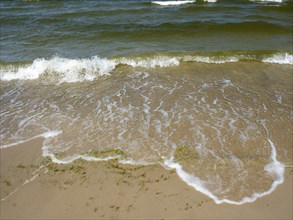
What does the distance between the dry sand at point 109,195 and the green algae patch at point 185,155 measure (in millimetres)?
377

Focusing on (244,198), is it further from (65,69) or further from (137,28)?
(137,28)

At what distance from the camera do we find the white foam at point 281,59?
10.2m

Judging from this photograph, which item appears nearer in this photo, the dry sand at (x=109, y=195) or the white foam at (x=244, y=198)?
the dry sand at (x=109, y=195)

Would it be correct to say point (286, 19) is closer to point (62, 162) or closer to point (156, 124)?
point (156, 124)

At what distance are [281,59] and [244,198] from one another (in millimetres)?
7420

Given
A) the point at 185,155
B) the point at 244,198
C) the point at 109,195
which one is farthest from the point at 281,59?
the point at 109,195

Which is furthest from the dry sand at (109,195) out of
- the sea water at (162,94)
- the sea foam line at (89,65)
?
the sea foam line at (89,65)

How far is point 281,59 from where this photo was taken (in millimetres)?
10359

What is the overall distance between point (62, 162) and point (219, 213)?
9.29 feet

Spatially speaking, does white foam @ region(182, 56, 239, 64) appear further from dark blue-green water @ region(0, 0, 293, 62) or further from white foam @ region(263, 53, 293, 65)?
white foam @ region(263, 53, 293, 65)

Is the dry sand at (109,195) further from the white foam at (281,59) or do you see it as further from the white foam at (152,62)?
the white foam at (281,59)

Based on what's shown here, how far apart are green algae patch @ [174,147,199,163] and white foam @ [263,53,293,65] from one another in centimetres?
634

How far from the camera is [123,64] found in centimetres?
1006

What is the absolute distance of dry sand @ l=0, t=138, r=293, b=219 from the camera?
168 inches
